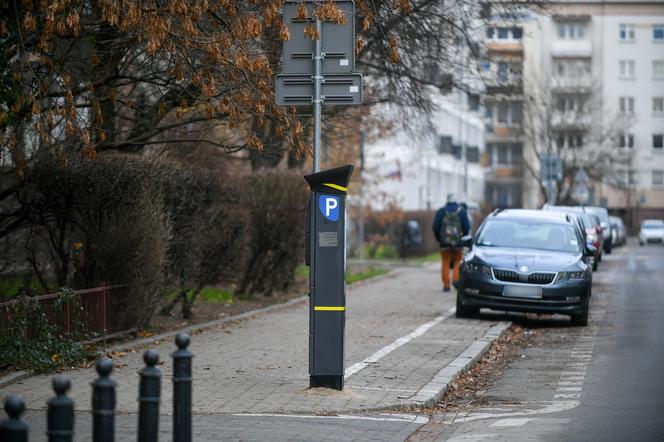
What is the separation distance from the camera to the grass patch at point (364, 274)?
29016 millimetres

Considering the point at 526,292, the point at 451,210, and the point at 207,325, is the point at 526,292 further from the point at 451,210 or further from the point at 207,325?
the point at 451,210

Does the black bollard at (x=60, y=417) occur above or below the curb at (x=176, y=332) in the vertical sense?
above

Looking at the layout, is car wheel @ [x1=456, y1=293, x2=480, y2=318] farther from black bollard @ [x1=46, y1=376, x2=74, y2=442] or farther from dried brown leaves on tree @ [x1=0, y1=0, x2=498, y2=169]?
black bollard @ [x1=46, y1=376, x2=74, y2=442]

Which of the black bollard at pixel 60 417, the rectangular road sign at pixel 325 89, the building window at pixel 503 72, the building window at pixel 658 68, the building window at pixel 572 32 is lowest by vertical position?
the black bollard at pixel 60 417

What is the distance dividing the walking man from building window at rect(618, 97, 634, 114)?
8232cm

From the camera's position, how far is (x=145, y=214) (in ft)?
46.5

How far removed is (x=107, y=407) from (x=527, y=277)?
12.9 metres

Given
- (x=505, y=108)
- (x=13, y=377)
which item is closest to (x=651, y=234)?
(x=505, y=108)

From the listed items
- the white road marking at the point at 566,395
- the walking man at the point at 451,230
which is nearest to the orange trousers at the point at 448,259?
the walking man at the point at 451,230

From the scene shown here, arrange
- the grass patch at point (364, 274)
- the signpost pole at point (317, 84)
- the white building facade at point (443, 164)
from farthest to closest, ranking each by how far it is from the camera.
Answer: the white building facade at point (443, 164), the grass patch at point (364, 274), the signpost pole at point (317, 84)

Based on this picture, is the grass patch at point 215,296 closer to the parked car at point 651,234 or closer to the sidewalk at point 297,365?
the sidewalk at point 297,365

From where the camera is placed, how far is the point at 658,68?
105 meters

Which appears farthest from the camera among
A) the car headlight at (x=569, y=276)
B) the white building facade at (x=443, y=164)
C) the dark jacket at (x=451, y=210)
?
the white building facade at (x=443, y=164)

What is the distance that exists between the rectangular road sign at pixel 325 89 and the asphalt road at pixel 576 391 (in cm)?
270
